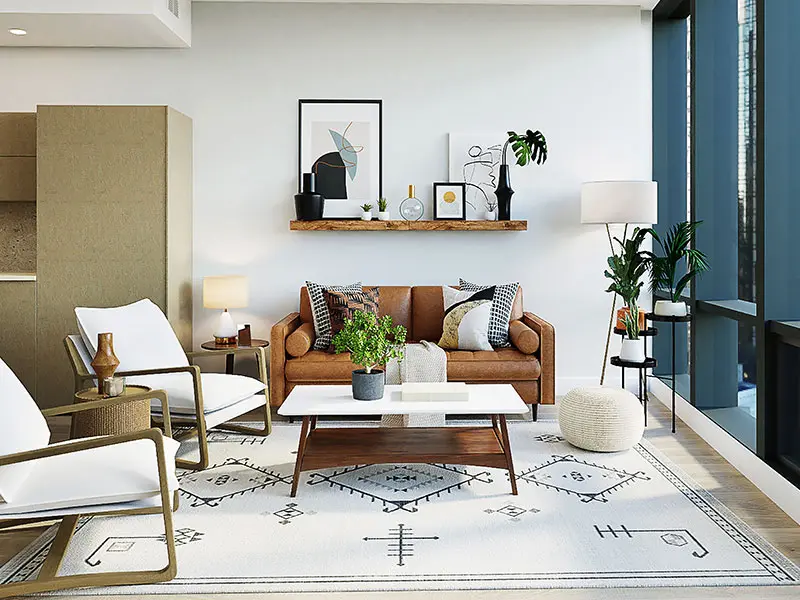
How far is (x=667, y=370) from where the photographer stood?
607 centimetres

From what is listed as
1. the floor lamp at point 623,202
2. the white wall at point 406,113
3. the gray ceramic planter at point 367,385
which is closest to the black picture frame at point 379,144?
the white wall at point 406,113

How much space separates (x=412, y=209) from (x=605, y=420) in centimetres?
234

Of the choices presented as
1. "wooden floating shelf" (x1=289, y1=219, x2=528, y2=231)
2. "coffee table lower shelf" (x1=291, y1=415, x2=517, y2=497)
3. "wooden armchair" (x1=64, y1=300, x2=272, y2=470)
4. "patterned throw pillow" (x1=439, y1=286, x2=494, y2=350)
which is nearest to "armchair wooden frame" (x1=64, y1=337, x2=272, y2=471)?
"wooden armchair" (x1=64, y1=300, x2=272, y2=470)

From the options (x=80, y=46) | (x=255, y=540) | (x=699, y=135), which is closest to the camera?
(x=255, y=540)

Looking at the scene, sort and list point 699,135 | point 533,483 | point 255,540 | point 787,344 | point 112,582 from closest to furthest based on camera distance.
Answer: point 112,582 → point 255,540 → point 787,344 → point 533,483 → point 699,135

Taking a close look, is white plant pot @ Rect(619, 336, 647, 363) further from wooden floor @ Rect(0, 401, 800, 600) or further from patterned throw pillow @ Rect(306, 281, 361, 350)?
patterned throw pillow @ Rect(306, 281, 361, 350)

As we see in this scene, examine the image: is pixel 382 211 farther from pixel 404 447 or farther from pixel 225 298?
pixel 404 447

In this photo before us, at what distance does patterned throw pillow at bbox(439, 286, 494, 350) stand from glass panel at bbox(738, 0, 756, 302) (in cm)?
163

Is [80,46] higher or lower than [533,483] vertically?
higher

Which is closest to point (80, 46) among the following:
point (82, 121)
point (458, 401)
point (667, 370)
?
point (82, 121)

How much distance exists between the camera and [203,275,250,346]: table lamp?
18.1 feet

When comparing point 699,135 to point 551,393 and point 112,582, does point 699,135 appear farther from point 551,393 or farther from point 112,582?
point 112,582

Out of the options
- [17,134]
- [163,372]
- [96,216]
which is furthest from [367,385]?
[17,134]

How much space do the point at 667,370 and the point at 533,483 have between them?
8.45ft
